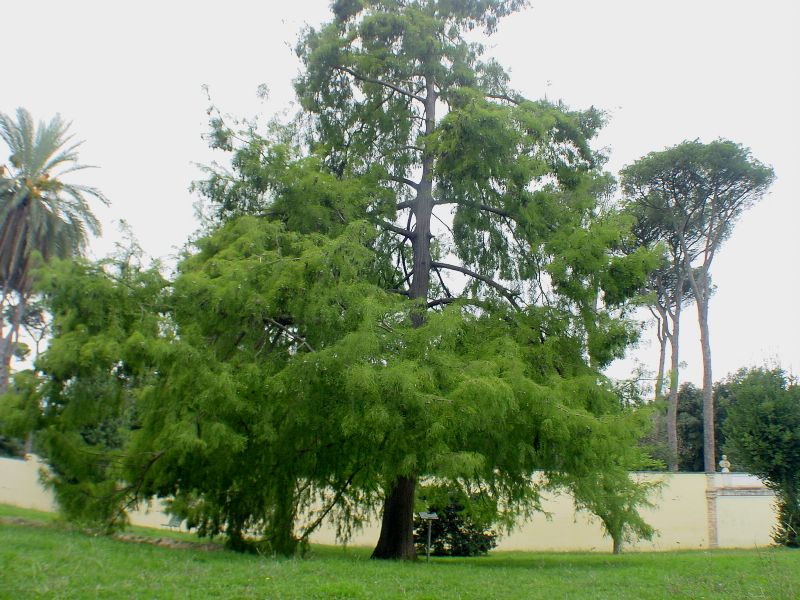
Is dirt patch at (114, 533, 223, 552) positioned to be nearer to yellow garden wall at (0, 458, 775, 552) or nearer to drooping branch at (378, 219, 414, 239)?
drooping branch at (378, 219, 414, 239)

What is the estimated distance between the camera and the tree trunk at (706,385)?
1176 inches

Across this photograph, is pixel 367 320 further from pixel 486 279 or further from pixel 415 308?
pixel 486 279

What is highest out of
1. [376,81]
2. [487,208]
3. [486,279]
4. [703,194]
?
[703,194]

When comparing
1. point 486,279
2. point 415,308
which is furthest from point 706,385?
point 415,308

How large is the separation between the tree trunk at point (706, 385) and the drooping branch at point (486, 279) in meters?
18.8

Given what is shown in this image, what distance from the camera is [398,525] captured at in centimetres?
1334

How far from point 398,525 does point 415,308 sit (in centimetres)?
409

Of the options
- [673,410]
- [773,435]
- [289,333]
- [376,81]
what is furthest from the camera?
[673,410]

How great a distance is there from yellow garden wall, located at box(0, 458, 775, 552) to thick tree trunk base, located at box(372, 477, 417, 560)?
1067cm

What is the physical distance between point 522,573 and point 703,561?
14.3ft

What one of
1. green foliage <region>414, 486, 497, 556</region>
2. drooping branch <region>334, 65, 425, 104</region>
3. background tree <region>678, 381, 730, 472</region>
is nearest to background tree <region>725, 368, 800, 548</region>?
green foliage <region>414, 486, 497, 556</region>

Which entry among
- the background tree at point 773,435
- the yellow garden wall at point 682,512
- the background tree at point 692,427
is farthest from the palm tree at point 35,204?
the background tree at point 692,427

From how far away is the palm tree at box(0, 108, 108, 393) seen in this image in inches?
1001

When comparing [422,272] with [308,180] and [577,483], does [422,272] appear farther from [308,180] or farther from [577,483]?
[577,483]
